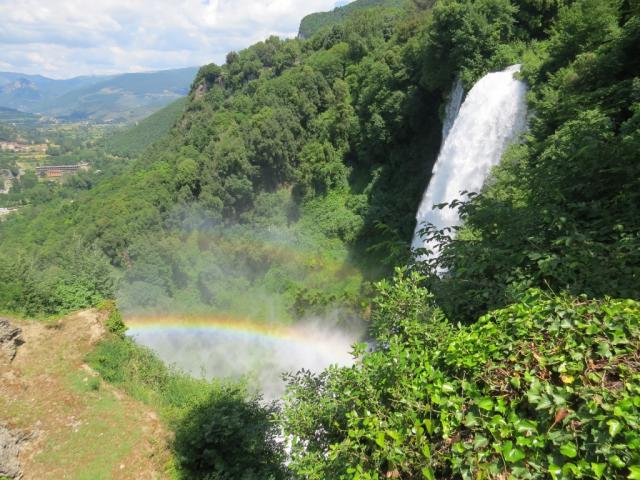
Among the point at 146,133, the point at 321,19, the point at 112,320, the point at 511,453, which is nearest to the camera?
the point at 511,453

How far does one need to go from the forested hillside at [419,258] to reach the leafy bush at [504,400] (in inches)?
0.7

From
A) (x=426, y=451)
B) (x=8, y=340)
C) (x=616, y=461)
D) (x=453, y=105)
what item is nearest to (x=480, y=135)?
(x=453, y=105)

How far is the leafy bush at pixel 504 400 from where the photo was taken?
86.3 inches

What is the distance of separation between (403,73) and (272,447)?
27492mm

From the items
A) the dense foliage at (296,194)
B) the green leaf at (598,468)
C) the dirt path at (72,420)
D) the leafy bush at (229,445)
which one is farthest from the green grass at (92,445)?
the dense foliage at (296,194)

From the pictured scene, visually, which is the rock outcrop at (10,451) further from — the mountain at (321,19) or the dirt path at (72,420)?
the mountain at (321,19)

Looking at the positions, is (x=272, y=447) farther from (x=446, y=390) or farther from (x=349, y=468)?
(x=446, y=390)

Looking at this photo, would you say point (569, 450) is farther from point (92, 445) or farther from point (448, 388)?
point (92, 445)

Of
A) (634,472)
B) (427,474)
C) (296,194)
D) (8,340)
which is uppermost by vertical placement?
(634,472)

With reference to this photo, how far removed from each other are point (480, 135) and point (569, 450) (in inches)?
630

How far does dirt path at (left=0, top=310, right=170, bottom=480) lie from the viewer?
860 centimetres

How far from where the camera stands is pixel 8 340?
11406 mm

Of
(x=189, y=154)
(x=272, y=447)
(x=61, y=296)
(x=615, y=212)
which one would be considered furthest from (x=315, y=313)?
A: (x=189, y=154)

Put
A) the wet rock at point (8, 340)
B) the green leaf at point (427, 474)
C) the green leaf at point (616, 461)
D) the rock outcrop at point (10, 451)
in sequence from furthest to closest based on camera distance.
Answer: the wet rock at point (8, 340) < the rock outcrop at point (10, 451) < the green leaf at point (427, 474) < the green leaf at point (616, 461)
